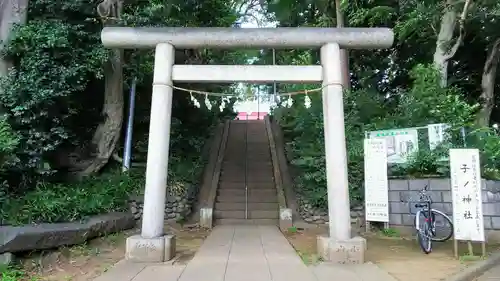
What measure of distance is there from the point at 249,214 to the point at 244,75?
4.76m

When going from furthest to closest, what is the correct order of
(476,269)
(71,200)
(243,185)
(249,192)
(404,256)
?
(243,185)
(249,192)
(71,200)
(404,256)
(476,269)

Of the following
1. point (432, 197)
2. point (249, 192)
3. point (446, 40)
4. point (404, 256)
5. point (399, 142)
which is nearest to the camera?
point (404, 256)

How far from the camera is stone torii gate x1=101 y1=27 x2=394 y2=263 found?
6082 mm

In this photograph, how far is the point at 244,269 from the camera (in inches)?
212

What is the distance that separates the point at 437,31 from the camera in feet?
38.0

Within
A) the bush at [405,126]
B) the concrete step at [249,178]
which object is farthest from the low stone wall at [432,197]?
the concrete step at [249,178]

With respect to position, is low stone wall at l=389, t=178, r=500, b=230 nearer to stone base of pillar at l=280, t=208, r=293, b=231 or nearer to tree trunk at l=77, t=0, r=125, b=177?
stone base of pillar at l=280, t=208, r=293, b=231

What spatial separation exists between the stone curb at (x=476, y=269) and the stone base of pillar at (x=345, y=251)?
1.24m

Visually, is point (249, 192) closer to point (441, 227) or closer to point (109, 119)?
point (109, 119)

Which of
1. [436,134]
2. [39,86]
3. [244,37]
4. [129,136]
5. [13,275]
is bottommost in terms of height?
[13,275]

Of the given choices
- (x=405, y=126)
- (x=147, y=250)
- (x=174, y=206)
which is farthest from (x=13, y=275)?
(x=405, y=126)

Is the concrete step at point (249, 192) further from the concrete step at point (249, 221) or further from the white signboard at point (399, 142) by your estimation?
the white signboard at point (399, 142)

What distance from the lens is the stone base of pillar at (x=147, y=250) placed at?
5.86 meters

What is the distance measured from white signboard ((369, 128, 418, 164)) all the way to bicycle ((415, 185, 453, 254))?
5.45 ft
